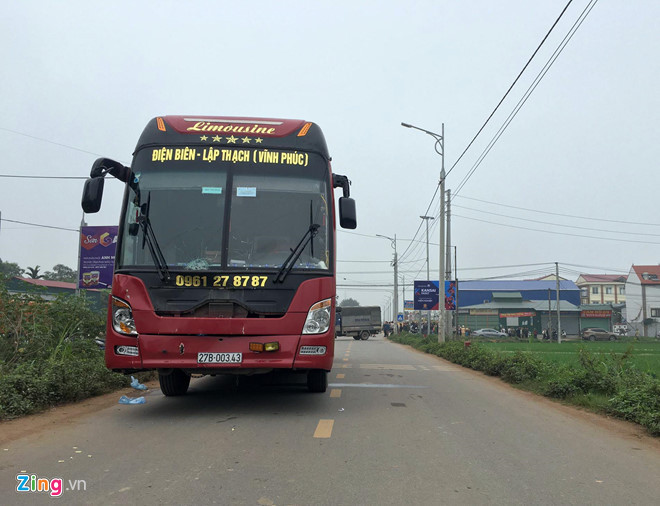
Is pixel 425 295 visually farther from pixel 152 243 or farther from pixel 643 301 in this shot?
pixel 643 301

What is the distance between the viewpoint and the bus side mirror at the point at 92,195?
661 cm

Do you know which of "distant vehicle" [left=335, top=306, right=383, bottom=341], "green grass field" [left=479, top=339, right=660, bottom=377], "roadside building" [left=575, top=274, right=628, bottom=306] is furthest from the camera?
"roadside building" [left=575, top=274, right=628, bottom=306]

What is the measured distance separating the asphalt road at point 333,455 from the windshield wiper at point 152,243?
1.77 m

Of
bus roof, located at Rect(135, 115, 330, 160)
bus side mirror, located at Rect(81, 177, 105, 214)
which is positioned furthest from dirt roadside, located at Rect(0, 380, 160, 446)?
bus roof, located at Rect(135, 115, 330, 160)

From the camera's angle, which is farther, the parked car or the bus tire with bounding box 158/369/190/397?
the parked car

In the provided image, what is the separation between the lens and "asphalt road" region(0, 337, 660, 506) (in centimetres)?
Answer: 399

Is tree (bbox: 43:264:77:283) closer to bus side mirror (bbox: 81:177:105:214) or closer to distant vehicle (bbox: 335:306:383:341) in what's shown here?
distant vehicle (bbox: 335:306:383:341)

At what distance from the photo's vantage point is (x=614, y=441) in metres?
6.07

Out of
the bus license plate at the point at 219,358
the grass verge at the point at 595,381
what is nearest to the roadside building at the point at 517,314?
the grass verge at the point at 595,381

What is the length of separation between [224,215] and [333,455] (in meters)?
3.20

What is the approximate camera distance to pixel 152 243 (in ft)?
21.8

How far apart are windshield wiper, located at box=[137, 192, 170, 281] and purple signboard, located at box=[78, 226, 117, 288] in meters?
11.8

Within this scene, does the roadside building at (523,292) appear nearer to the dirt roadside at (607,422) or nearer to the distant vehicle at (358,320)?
the distant vehicle at (358,320)

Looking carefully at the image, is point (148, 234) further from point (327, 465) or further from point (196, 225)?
point (327, 465)
